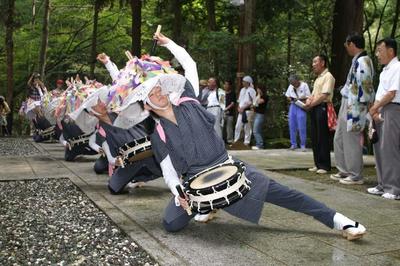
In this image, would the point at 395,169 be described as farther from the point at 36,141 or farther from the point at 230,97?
the point at 36,141

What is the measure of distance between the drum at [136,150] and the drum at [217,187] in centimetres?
197

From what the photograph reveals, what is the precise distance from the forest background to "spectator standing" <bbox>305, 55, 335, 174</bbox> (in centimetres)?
439

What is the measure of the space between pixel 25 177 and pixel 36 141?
8.13 m

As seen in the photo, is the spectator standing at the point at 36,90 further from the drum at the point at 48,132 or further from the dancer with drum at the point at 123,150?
the dancer with drum at the point at 123,150

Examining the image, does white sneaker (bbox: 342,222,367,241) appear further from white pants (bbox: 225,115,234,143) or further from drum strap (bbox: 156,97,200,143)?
white pants (bbox: 225,115,234,143)

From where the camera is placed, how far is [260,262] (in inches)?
142

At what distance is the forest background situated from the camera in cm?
1301

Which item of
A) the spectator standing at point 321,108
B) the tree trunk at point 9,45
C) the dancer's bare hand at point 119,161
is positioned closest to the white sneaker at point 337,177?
the spectator standing at point 321,108

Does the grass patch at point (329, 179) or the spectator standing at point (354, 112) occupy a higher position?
the spectator standing at point (354, 112)

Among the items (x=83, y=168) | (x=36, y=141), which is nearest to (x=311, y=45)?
(x=36, y=141)

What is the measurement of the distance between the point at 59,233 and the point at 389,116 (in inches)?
156

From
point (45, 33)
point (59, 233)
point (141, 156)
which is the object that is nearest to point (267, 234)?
point (59, 233)

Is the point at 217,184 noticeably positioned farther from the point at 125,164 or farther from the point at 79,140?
the point at 79,140

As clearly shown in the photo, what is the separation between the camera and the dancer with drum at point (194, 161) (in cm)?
414
